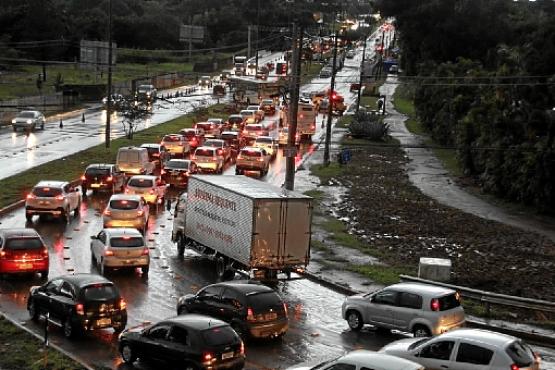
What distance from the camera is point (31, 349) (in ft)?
65.1

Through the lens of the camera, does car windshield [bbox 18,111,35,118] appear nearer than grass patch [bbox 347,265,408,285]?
No

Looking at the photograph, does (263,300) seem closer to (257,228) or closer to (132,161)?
(257,228)

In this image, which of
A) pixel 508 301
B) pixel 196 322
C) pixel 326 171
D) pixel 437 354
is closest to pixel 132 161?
pixel 326 171

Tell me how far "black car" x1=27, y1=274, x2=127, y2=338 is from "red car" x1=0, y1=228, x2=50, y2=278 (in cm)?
479

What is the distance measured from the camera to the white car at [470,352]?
1741 cm

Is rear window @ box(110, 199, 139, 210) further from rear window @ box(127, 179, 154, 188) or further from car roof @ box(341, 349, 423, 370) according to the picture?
car roof @ box(341, 349, 423, 370)

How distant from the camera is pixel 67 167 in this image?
5181 cm

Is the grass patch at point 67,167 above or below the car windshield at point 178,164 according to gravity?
below

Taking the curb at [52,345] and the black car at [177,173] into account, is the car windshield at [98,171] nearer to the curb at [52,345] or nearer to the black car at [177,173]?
the black car at [177,173]

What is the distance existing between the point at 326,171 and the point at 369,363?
1689 inches

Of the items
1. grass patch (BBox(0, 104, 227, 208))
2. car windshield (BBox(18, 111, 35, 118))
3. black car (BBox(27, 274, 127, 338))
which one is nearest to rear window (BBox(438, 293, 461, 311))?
black car (BBox(27, 274, 127, 338))

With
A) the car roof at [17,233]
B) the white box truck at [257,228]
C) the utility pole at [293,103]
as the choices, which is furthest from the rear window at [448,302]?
the utility pole at [293,103]

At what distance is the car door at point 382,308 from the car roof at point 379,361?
263 inches

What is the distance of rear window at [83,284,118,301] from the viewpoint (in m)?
21.4
